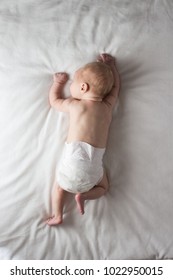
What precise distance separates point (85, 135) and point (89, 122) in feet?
0.16

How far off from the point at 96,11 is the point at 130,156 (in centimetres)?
60

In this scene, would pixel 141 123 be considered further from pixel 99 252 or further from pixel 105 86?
pixel 99 252

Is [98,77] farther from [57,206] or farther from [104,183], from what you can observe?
[57,206]

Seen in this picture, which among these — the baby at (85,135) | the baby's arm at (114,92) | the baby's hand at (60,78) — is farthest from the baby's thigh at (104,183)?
the baby's hand at (60,78)

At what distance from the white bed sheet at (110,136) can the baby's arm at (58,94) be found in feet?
0.08

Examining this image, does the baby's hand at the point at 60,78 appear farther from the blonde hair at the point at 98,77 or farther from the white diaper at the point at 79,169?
the white diaper at the point at 79,169

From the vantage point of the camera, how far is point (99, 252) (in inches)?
48.2

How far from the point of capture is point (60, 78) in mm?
1278

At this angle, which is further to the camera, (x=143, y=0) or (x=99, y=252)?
(x=143, y=0)

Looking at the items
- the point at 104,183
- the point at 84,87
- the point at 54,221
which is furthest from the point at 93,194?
the point at 84,87

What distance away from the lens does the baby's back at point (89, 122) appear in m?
1.21
